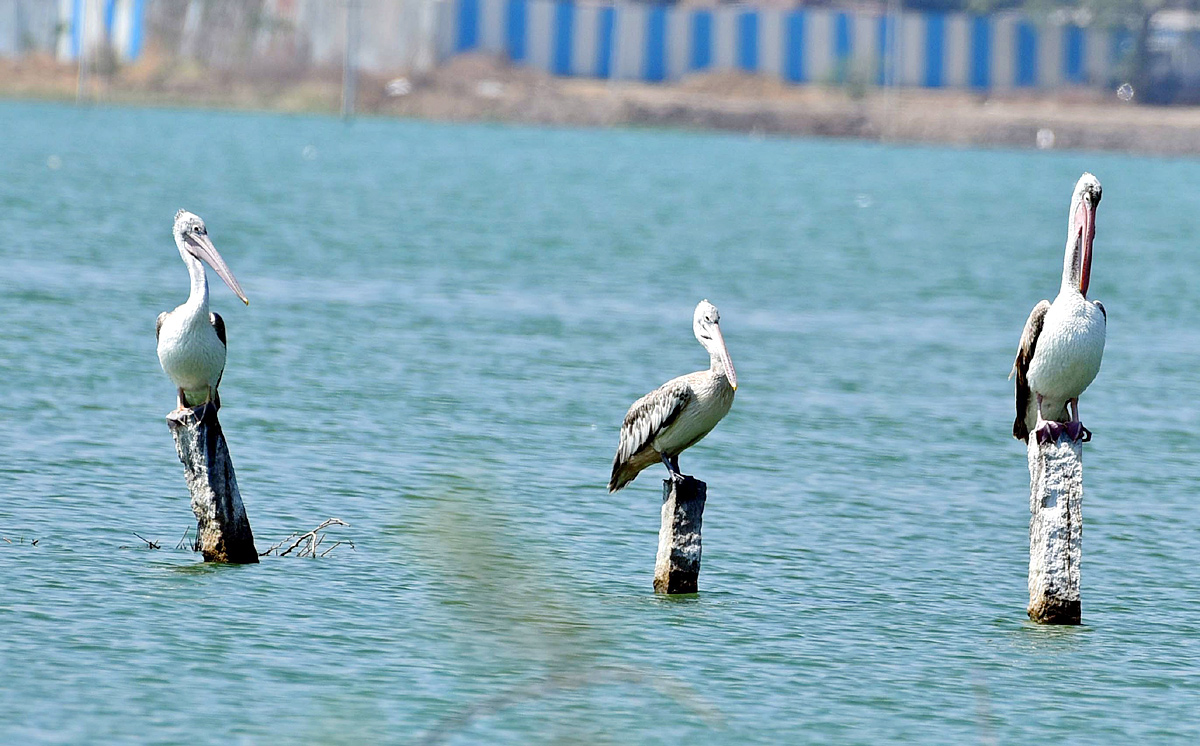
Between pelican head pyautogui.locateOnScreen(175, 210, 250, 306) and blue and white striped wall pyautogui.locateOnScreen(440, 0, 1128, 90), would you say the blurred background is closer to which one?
blue and white striped wall pyautogui.locateOnScreen(440, 0, 1128, 90)

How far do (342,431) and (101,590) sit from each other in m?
5.22

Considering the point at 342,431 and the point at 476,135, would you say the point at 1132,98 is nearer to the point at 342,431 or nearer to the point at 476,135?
the point at 476,135

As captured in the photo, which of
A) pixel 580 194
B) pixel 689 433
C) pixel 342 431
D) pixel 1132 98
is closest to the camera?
pixel 689 433

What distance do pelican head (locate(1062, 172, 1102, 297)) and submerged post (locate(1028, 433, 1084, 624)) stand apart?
0.79 meters

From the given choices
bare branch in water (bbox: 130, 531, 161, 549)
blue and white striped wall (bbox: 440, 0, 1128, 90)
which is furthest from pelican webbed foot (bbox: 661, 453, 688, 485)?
blue and white striped wall (bbox: 440, 0, 1128, 90)

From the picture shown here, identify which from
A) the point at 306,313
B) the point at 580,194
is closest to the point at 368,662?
the point at 306,313

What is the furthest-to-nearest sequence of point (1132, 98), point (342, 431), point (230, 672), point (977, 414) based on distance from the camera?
point (1132, 98) < point (977, 414) < point (342, 431) < point (230, 672)

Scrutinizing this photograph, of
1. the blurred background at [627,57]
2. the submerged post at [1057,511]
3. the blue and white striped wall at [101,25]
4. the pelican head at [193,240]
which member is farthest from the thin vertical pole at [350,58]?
the submerged post at [1057,511]

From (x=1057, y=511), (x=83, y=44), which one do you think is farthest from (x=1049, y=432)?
(x=83, y=44)

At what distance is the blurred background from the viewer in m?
79.0

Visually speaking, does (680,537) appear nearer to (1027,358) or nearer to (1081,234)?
(1027,358)

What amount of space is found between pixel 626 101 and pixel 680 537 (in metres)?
70.0

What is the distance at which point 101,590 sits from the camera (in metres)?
10.3

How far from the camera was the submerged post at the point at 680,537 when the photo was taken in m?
9.95
